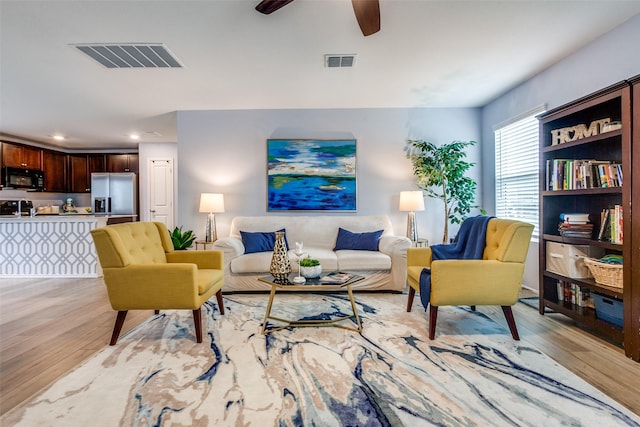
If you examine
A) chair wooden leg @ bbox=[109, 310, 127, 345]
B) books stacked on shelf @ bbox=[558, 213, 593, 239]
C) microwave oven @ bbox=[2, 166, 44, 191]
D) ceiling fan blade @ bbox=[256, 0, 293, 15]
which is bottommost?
chair wooden leg @ bbox=[109, 310, 127, 345]

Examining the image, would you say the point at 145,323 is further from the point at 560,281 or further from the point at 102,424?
the point at 560,281

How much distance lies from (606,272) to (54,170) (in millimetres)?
9340

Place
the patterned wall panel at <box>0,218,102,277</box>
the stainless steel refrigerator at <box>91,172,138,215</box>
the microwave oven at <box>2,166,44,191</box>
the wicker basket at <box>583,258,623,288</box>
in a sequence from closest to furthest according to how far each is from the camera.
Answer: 1. the wicker basket at <box>583,258,623,288</box>
2. the patterned wall panel at <box>0,218,102,277</box>
3. the microwave oven at <box>2,166,44,191</box>
4. the stainless steel refrigerator at <box>91,172,138,215</box>

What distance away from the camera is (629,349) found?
213 cm

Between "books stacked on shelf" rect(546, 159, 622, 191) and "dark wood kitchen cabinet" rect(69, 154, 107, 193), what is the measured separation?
8487mm

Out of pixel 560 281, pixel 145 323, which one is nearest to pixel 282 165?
pixel 145 323

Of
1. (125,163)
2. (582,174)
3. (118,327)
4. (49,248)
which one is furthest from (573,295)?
(125,163)

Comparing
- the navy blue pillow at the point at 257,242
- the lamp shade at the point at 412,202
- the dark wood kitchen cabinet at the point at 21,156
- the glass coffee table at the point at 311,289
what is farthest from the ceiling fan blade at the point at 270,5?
the dark wood kitchen cabinet at the point at 21,156

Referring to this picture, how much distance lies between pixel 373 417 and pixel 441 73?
3.29 metres

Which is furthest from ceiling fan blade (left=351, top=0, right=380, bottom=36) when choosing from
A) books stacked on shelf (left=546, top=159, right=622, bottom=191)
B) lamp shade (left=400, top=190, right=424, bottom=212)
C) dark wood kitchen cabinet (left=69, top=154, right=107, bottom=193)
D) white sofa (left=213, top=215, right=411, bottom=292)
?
dark wood kitchen cabinet (left=69, top=154, right=107, bottom=193)

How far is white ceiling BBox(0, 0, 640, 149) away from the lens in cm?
236

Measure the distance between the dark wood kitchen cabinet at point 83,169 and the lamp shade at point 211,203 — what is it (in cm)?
471

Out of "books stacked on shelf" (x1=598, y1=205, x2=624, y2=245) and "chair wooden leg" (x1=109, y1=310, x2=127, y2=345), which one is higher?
"books stacked on shelf" (x1=598, y1=205, x2=624, y2=245)

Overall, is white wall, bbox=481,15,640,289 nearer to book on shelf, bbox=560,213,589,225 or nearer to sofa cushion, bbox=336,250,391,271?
book on shelf, bbox=560,213,589,225
